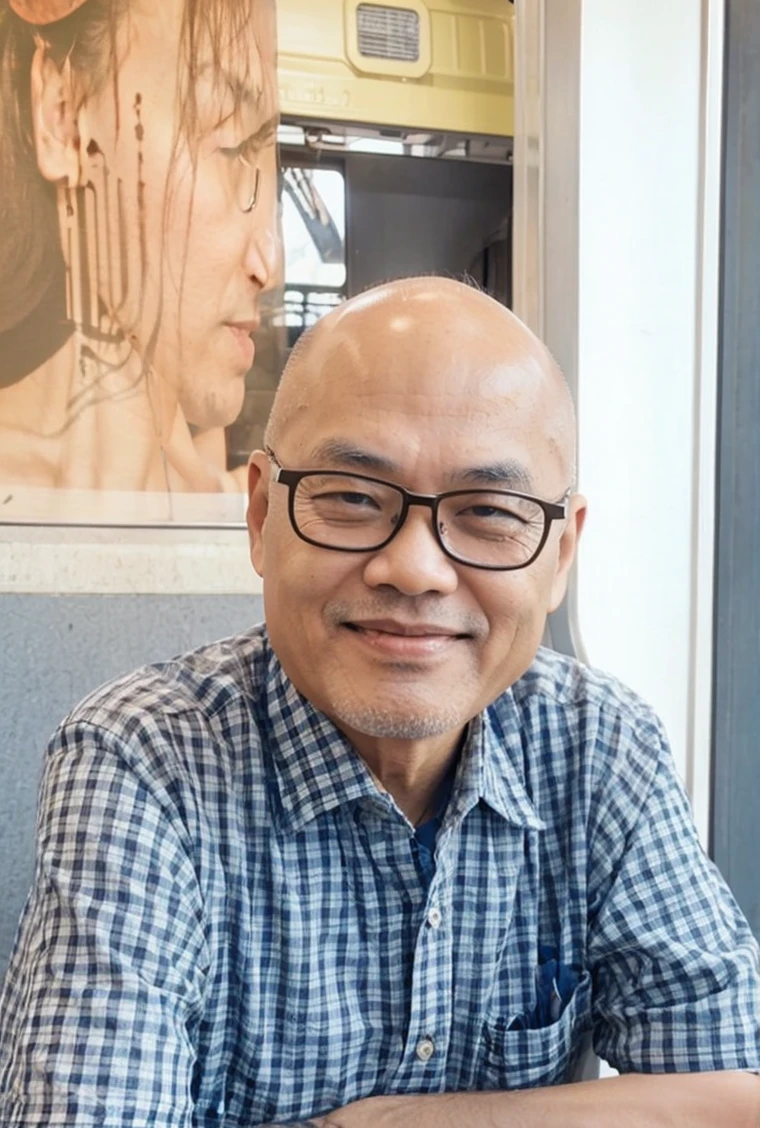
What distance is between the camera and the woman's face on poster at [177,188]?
1.53 m

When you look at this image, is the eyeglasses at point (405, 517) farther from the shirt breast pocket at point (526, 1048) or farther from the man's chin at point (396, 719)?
the shirt breast pocket at point (526, 1048)

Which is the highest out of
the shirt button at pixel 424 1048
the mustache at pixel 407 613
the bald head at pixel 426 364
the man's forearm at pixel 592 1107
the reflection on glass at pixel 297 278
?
the reflection on glass at pixel 297 278

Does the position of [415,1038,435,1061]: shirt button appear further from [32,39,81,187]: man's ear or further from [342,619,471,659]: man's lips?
[32,39,81,187]: man's ear

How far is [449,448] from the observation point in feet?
3.08

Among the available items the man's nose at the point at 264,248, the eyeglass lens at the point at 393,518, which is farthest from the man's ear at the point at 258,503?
the man's nose at the point at 264,248

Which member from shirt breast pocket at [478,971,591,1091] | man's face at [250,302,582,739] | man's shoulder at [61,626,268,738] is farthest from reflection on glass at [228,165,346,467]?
shirt breast pocket at [478,971,591,1091]

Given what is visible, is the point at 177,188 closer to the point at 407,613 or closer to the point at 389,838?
the point at 407,613

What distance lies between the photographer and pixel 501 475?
0.96 m

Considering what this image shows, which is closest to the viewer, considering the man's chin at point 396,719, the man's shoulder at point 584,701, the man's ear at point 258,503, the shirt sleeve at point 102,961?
the shirt sleeve at point 102,961

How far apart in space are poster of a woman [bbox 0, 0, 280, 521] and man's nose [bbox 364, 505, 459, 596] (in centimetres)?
73

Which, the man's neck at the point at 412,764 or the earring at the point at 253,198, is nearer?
the man's neck at the point at 412,764

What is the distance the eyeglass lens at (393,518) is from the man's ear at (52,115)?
881 mm

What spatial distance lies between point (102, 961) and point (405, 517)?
0.51 m

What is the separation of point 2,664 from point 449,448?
2.97ft
